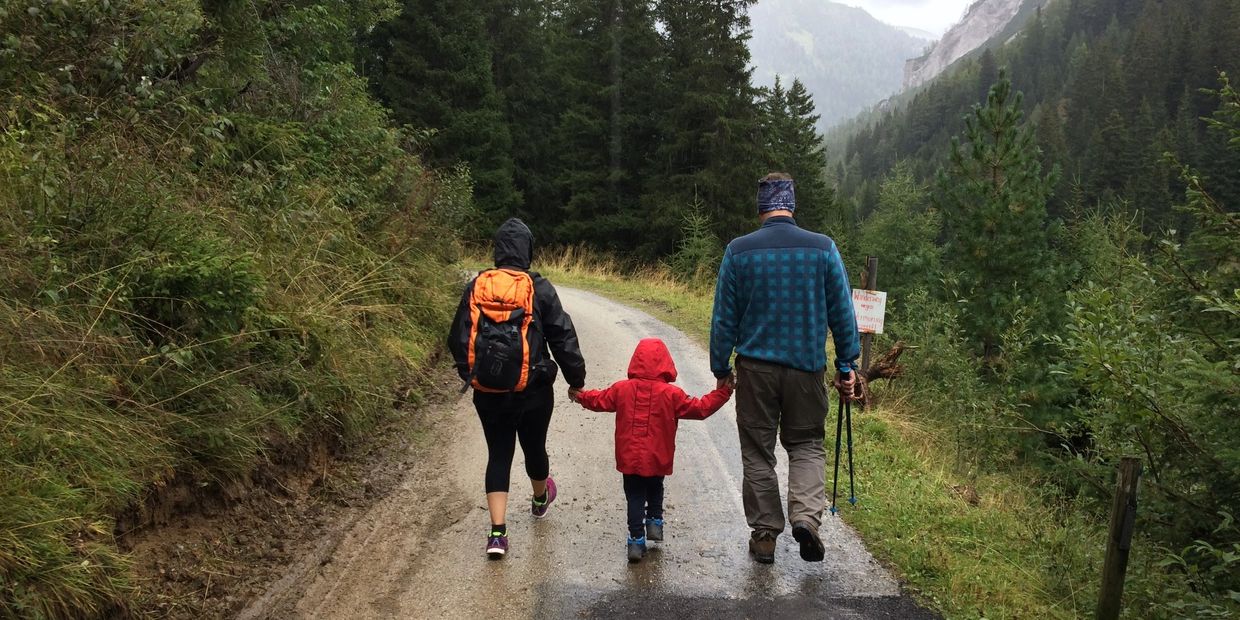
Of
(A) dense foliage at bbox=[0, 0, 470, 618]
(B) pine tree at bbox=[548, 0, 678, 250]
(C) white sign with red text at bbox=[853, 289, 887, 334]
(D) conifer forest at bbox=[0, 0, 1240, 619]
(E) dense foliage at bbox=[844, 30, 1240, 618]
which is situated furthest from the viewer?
(B) pine tree at bbox=[548, 0, 678, 250]

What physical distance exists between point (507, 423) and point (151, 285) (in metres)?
2.24

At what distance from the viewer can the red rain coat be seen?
4055 millimetres

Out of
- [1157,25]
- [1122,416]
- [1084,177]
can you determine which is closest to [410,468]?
[1122,416]

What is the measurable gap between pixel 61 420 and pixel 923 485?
5.54 m

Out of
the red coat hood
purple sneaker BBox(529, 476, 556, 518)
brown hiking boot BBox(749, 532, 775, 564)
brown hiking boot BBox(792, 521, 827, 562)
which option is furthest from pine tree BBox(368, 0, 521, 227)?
brown hiking boot BBox(792, 521, 827, 562)

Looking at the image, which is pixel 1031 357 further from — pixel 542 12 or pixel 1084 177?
pixel 1084 177

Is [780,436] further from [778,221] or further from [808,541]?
[778,221]

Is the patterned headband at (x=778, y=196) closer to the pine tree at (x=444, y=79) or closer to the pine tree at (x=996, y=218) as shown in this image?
the pine tree at (x=996, y=218)

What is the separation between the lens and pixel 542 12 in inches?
1335

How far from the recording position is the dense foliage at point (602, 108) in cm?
2481

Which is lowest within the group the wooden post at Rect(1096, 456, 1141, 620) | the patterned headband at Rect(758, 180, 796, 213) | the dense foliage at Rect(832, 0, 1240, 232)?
the wooden post at Rect(1096, 456, 1141, 620)

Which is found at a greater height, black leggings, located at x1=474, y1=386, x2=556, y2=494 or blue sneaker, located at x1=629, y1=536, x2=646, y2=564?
black leggings, located at x1=474, y1=386, x2=556, y2=494

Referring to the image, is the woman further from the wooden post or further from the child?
the wooden post

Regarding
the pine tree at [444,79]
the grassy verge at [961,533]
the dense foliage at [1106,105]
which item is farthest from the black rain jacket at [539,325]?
the dense foliage at [1106,105]
